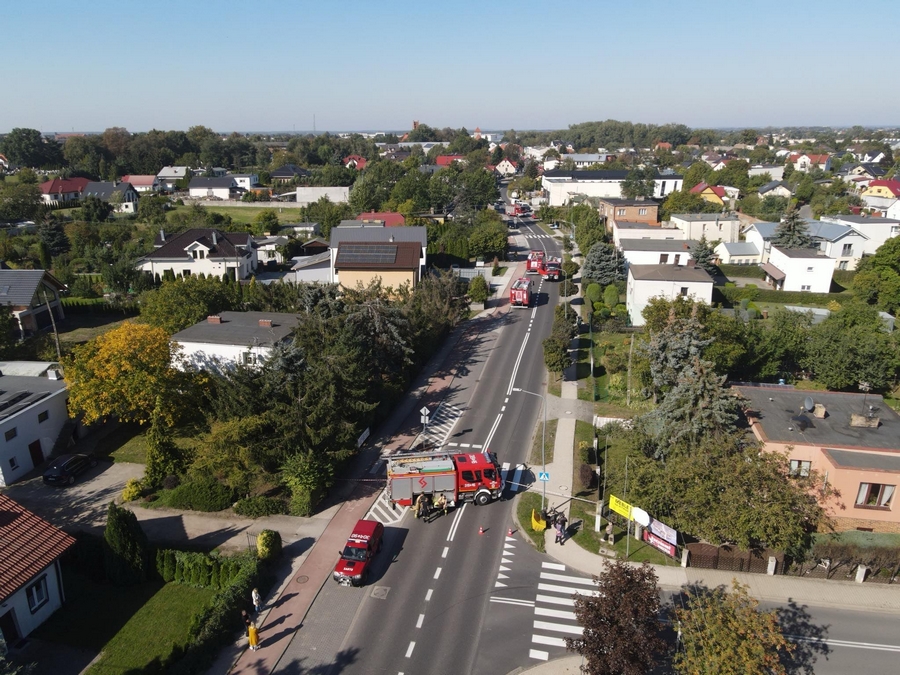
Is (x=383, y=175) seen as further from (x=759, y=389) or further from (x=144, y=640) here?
(x=144, y=640)

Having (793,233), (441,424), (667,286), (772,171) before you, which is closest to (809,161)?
(772,171)

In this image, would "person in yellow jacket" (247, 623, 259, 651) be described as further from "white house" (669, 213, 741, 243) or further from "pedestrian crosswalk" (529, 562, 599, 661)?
"white house" (669, 213, 741, 243)

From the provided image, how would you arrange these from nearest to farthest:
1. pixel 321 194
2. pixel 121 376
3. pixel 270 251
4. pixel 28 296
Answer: pixel 121 376
pixel 28 296
pixel 270 251
pixel 321 194

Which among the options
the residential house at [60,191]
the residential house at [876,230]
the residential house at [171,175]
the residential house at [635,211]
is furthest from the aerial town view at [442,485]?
the residential house at [171,175]

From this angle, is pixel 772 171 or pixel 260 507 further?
pixel 772 171

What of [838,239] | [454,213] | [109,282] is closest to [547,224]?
[454,213]

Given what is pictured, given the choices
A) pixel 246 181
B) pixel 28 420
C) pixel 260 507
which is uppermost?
pixel 246 181

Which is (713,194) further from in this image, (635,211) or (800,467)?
(800,467)
